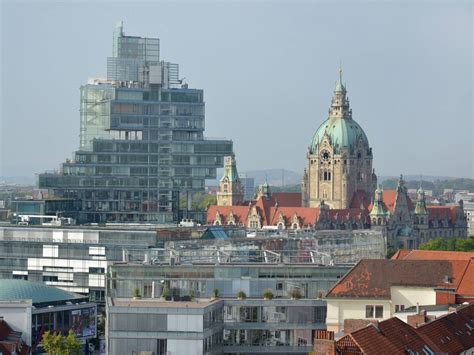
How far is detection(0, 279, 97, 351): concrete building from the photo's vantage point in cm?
11281

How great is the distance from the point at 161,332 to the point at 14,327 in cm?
2912

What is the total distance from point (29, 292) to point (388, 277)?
35131 millimetres

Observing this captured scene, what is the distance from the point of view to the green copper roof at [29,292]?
400 ft

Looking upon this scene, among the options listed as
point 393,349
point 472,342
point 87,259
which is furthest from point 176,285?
point 87,259

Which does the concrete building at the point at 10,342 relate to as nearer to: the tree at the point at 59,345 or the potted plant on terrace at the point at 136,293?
the tree at the point at 59,345

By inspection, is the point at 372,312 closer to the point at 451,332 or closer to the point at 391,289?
the point at 391,289

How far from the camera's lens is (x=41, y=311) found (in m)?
118

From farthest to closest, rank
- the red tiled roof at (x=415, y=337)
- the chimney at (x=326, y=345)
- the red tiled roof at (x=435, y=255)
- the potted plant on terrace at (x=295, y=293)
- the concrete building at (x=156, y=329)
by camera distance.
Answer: the red tiled roof at (x=435, y=255) < the potted plant on terrace at (x=295, y=293) < the concrete building at (x=156, y=329) < the red tiled roof at (x=415, y=337) < the chimney at (x=326, y=345)

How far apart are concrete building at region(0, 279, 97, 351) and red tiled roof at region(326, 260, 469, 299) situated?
2412cm

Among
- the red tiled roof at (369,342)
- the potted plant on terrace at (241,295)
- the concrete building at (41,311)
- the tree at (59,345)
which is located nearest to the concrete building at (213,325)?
the potted plant on terrace at (241,295)

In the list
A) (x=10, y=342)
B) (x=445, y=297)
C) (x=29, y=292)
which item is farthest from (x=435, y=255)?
(x=10, y=342)

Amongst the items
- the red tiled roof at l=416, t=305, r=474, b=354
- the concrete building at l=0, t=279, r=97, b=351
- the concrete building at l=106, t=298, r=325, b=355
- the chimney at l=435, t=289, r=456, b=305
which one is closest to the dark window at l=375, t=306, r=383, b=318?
the concrete building at l=106, t=298, r=325, b=355

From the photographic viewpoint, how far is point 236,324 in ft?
307

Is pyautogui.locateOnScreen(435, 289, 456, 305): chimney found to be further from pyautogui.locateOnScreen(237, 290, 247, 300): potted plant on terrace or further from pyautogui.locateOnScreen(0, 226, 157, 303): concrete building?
pyautogui.locateOnScreen(0, 226, 157, 303): concrete building
